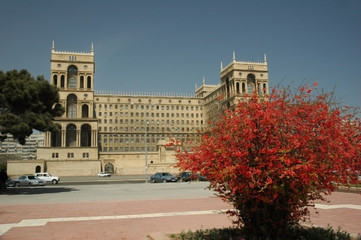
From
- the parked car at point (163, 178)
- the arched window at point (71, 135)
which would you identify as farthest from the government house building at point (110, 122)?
the parked car at point (163, 178)

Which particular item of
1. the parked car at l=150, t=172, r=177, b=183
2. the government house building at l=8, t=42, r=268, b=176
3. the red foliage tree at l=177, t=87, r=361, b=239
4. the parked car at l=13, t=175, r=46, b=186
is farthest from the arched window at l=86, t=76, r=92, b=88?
the red foliage tree at l=177, t=87, r=361, b=239

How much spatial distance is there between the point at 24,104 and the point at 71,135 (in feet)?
155

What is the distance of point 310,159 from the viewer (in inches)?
248

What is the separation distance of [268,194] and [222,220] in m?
5.15

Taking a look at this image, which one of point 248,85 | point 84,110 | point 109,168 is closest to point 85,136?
point 84,110

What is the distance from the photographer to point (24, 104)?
78.2ft

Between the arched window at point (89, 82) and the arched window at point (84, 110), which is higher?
the arched window at point (89, 82)

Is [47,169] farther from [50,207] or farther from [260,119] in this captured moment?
[260,119]

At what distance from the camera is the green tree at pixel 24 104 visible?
23000 mm

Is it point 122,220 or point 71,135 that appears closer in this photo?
point 122,220

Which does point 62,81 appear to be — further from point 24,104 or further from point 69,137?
point 24,104

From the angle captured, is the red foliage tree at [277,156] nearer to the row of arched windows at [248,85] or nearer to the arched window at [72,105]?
the arched window at [72,105]

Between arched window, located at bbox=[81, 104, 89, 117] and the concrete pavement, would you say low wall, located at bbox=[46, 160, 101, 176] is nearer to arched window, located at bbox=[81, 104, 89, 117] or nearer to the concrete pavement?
arched window, located at bbox=[81, 104, 89, 117]

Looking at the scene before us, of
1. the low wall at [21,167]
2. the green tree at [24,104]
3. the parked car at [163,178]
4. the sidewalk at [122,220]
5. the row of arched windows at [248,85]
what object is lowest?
the parked car at [163,178]
